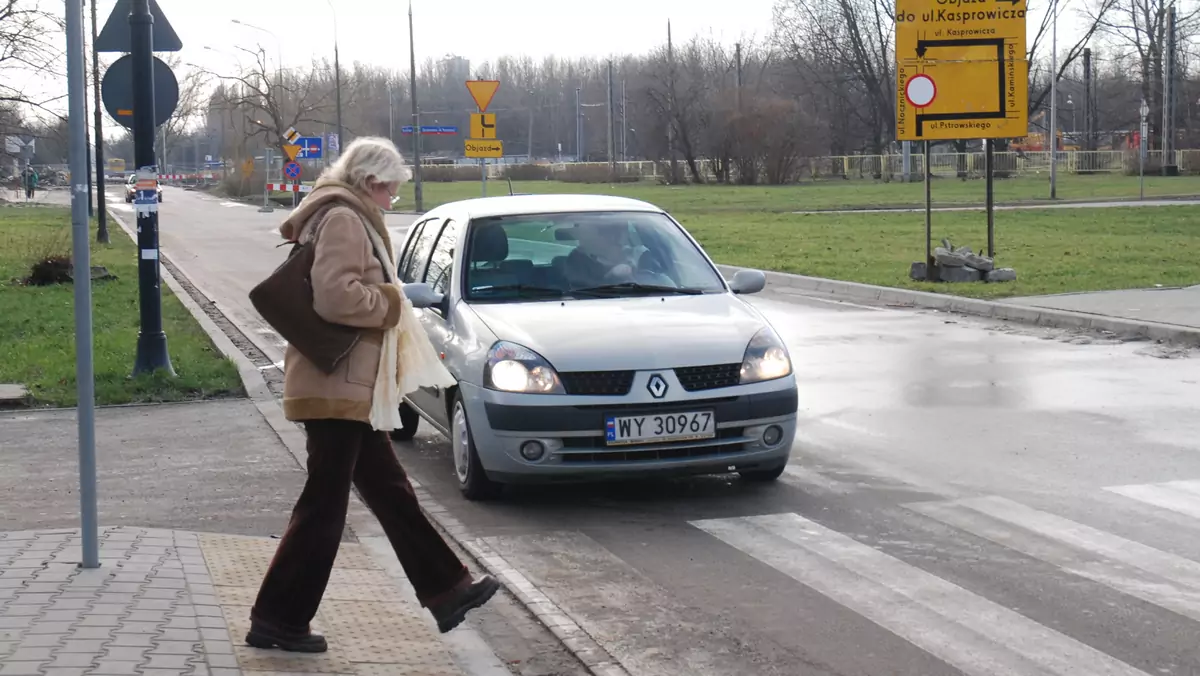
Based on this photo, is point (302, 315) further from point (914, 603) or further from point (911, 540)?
point (911, 540)

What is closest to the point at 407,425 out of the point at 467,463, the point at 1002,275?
the point at 467,463

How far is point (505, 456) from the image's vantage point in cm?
737

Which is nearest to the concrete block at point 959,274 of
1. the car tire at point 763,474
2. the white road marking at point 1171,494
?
the white road marking at point 1171,494

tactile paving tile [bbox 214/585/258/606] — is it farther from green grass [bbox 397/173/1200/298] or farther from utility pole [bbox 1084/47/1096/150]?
utility pole [bbox 1084/47/1096/150]

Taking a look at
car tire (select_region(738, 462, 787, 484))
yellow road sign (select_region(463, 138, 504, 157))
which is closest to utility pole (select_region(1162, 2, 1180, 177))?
yellow road sign (select_region(463, 138, 504, 157))

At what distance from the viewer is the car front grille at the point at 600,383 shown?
725 cm

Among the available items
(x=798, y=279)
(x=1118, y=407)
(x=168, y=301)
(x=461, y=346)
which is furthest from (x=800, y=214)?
(x=461, y=346)

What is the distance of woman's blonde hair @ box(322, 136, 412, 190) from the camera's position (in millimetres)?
4949

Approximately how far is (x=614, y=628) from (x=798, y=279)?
607 inches

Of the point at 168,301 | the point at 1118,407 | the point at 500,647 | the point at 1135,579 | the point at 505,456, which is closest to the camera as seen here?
the point at 500,647

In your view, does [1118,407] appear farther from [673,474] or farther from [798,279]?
[798,279]

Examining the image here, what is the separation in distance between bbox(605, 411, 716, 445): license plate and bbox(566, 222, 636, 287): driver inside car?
1.35 meters

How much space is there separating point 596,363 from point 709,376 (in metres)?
0.59

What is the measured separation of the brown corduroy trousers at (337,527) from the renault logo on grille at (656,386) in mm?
2282
